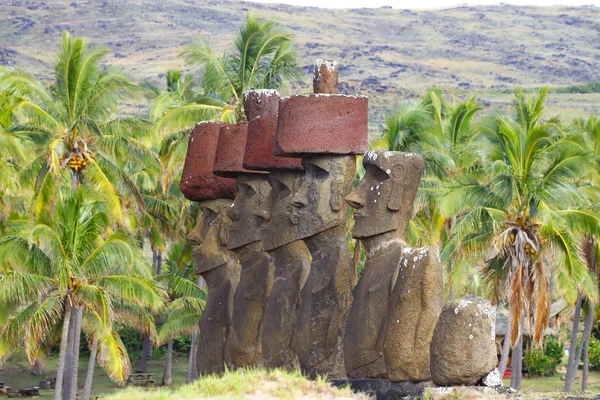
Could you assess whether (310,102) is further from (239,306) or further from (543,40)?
(543,40)

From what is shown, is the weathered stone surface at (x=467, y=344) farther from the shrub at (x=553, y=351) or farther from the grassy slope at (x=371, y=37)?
the grassy slope at (x=371, y=37)

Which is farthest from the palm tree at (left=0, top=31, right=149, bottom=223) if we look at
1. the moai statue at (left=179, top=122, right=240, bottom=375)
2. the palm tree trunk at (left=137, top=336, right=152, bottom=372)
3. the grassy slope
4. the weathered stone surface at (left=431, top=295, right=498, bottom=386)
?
the grassy slope

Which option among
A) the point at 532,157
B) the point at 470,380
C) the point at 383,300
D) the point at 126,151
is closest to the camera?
the point at 470,380

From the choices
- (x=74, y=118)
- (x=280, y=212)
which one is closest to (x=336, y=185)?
(x=280, y=212)

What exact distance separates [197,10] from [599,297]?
131848 mm

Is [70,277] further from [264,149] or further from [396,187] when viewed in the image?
[396,187]

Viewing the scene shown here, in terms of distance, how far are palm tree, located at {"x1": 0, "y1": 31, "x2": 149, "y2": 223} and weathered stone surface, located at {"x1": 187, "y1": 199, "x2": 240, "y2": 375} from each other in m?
6.66

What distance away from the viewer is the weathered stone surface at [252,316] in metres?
16.2

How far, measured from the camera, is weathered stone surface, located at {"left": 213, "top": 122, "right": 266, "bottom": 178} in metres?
17.2

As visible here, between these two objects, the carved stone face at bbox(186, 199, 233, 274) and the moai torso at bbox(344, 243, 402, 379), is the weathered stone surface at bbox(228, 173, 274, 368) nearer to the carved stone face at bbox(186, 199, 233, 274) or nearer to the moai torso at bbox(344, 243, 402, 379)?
the carved stone face at bbox(186, 199, 233, 274)

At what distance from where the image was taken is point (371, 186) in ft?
44.1

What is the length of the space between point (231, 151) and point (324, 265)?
368 cm

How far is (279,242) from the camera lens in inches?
608

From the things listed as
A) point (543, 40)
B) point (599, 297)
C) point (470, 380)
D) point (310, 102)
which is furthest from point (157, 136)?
point (543, 40)
